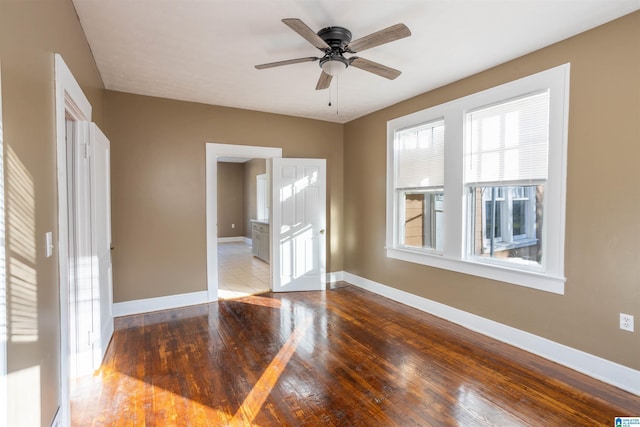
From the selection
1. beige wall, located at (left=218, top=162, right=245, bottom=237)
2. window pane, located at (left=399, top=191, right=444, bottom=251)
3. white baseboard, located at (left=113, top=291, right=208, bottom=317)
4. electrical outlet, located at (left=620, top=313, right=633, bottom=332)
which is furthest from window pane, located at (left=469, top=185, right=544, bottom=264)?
Result: beige wall, located at (left=218, top=162, right=245, bottom=237)

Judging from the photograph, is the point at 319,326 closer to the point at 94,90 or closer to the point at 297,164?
the point at 297,164

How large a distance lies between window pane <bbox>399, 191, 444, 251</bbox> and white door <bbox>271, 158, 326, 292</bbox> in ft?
4.38

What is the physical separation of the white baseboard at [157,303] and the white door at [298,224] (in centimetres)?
113

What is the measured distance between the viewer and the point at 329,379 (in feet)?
8.26

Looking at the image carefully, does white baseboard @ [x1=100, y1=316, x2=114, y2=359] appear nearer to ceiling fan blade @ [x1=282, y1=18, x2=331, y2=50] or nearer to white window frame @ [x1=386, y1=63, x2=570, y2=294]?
ceiling fan blade @ [x1=282, y1=18, x2=331, y2=50]

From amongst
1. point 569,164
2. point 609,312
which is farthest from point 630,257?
point 569,164

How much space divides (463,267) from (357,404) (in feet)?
6.75

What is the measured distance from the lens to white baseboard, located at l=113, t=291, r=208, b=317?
12.9ft

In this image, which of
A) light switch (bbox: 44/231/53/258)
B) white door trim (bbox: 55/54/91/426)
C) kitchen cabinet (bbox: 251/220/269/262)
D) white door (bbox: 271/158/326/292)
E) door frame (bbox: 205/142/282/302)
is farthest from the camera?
kitchen cabinet (bbox: 251/220/269/262)

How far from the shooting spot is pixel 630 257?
7.79 ft

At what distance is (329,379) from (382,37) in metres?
2.57

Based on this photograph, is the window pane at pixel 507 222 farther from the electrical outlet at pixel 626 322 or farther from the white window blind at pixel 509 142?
the electrical outlet at pixel 626 322

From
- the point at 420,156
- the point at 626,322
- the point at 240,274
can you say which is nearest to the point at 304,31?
the point at 420,156

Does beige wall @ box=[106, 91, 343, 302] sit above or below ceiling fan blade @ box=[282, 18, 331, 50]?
below
